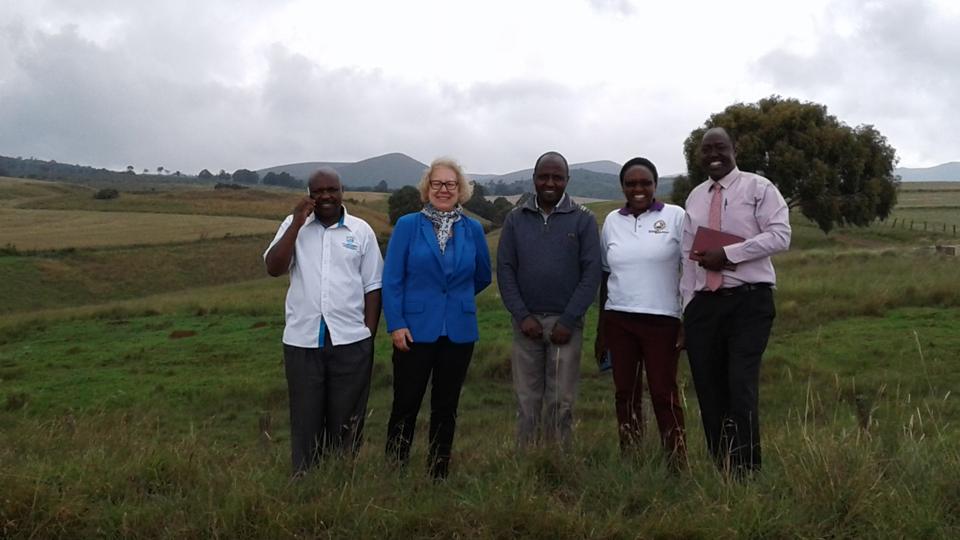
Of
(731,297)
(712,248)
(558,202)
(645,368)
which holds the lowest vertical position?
(645,368)

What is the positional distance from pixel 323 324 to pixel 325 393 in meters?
0.44

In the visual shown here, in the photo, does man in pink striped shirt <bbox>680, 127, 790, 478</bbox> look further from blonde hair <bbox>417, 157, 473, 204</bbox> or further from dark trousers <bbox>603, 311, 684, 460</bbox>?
blonde hair <bbox>417, 157, 473, 204</bbox>

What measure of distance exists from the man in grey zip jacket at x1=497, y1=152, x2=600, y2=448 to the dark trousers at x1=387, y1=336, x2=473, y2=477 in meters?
0.41

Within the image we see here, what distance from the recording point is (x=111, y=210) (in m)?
68.0

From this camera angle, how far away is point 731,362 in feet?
14.9

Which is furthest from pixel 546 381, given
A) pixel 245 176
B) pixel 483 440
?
pixel 245 176

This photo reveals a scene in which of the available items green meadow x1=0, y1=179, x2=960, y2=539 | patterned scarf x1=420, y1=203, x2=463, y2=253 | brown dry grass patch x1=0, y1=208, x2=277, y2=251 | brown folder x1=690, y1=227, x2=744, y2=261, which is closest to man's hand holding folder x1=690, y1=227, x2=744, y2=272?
brown folder x1=690, y1=227, x2=744, y2=261

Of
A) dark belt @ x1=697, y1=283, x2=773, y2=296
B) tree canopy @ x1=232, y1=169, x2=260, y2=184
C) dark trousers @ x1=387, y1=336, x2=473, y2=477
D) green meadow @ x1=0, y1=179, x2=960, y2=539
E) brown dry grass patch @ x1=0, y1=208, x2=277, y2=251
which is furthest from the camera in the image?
tree canopy @ x1=232, y1=169, x2=260, y2=184

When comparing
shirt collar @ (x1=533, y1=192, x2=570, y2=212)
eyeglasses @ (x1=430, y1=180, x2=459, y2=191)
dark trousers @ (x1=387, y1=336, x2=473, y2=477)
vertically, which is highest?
eyeglasses @ (x1=430, y1=180, x2=459, y2=191)

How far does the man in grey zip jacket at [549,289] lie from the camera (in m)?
4.87

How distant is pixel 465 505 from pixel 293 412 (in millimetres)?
1474

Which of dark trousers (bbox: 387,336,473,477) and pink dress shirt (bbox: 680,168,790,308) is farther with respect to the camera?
dark trousers (bbox: 387,336,473,477)

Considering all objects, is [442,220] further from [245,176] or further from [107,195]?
[245,176]

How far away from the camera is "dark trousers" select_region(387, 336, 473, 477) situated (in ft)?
15.7
